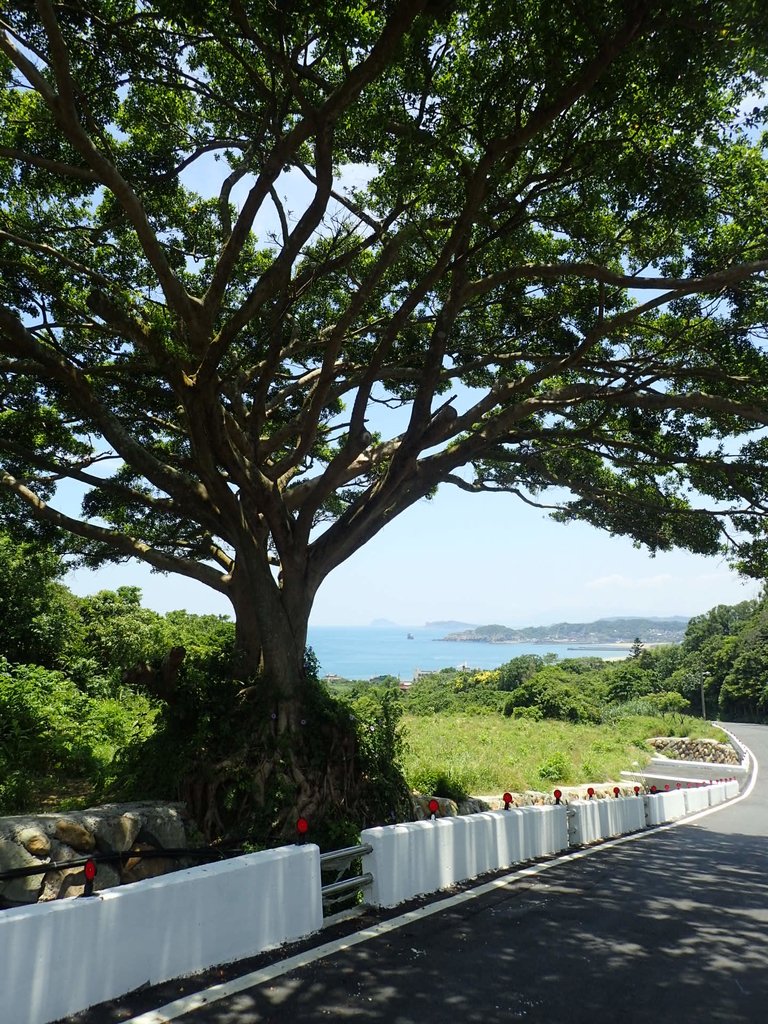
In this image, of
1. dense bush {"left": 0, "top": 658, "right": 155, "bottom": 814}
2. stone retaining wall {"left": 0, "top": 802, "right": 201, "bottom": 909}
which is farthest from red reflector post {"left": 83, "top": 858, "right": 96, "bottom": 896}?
dense bush {"left": 0, "top": 658, "right": 155, "bottom": 814}

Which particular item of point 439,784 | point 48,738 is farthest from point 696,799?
point 48,738

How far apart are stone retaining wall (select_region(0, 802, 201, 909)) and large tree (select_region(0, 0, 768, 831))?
187cm

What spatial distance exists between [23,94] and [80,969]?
32.1 feet

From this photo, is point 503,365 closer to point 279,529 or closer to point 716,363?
point 716,363

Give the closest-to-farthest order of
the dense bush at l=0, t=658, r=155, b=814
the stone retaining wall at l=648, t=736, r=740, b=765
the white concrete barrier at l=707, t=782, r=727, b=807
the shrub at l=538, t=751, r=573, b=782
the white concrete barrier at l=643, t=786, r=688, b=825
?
1. the dense bush at l=0, t=658, r=155, b=814
2. the white concrete barrier at l=643, t=786, r=688, b=825
3. the shrub at l=538, t=751, r=573, b=782
4. the white concrete barrier at l=707, t=782, r=727, b=807
5. the stone retaining wall at l=648, t=736, r=740, b=765

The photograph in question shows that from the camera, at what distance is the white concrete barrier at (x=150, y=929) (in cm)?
393

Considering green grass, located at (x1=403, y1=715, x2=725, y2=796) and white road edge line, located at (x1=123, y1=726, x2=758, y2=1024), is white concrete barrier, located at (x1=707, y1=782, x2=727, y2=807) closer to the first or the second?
green grass, located at (x1=403, y1=715, x2=725, y2=796)

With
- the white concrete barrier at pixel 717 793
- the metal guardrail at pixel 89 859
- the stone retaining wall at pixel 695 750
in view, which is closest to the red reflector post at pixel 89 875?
the metal guardrail at pixel 89 859

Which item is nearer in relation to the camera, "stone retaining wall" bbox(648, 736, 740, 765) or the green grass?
the green grass

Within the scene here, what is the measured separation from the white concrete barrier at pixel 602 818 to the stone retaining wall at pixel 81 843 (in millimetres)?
5564

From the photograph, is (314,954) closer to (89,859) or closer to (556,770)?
(89,859)

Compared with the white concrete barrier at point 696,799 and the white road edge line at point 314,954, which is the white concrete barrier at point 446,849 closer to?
the white road edge line at point 314,954

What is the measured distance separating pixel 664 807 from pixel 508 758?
3.80 meters

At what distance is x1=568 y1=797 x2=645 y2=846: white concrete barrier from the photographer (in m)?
10.6
